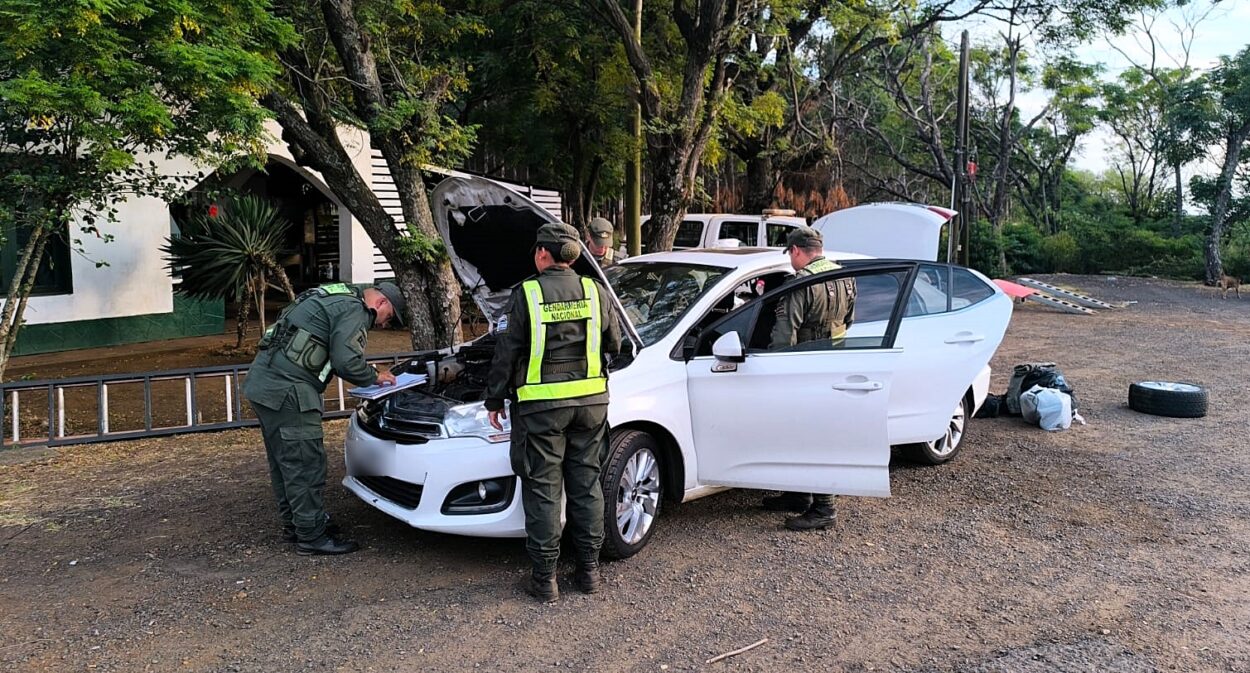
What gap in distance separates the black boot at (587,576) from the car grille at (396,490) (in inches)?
34.4

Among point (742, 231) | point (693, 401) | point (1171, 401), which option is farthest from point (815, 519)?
point (742, 231)

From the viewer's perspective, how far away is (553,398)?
3.97m

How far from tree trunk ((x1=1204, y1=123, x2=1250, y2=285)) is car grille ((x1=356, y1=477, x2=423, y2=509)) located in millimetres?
21926

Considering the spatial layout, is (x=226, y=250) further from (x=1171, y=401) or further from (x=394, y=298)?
(x=1171, y=401)

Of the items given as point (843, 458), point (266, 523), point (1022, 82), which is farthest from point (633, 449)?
point (1022, 82)

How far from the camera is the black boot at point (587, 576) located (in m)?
4.19

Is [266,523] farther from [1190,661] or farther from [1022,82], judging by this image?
[1022,82]

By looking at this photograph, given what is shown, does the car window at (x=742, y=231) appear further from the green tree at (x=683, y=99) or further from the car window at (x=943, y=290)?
the car window at (x=943, y=290)

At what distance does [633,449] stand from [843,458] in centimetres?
115

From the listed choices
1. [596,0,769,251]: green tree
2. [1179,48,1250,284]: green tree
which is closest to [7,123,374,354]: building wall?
[596,0,769,251]: green tree

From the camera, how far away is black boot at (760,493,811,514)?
525 cm

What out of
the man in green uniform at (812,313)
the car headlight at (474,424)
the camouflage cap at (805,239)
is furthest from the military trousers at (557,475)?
the camouflage cap at (805,239)

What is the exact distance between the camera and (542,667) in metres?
3.52

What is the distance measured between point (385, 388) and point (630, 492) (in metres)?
1.44
